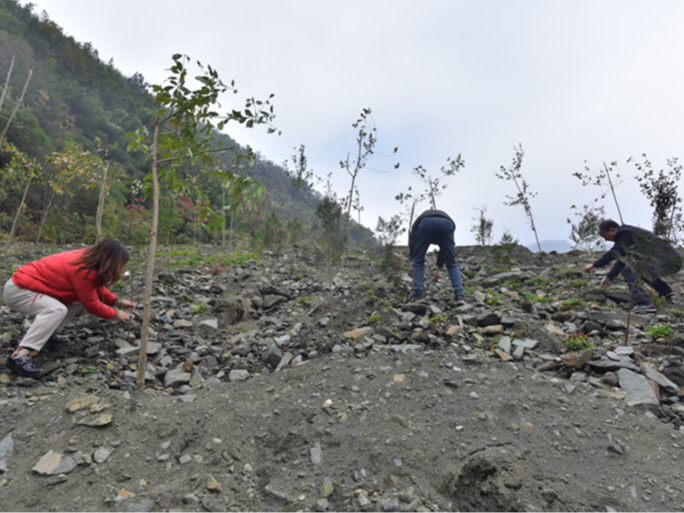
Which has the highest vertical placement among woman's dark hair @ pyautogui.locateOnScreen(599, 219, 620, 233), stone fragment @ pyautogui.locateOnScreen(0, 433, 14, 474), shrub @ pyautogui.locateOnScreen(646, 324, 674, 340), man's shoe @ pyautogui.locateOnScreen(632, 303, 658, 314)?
woman's dark hair @ pyautogui.locateOnScreen(599, 219, 620, 233)

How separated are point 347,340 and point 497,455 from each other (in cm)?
215

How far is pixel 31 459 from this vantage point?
2.32 meters

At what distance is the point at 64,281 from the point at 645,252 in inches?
249

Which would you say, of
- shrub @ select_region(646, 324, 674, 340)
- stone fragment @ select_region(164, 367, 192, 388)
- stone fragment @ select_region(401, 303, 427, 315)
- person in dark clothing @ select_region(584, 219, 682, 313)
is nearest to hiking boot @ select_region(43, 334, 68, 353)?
stone fragment @ select_region(164, 367, 192, 388)

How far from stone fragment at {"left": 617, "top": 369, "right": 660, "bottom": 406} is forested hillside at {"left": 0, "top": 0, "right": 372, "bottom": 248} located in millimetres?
3399

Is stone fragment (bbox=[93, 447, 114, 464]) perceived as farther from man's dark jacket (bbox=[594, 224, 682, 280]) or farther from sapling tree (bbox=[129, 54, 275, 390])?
man's dark jacket (bbox=[594, 224, 682, 280])

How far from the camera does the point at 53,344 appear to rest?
12.3ft

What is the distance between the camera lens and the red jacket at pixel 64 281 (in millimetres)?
3404

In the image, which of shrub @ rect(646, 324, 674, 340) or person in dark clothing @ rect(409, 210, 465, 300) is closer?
shrub @ rect(646, 324, 674, 340)

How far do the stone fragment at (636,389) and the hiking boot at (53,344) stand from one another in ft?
17.2

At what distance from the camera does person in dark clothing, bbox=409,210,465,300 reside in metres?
5.84

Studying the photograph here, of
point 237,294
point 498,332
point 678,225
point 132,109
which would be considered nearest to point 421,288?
point 498,332

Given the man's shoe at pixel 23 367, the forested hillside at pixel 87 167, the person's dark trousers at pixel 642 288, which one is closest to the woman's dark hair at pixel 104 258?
the forested hillside at pixel 87 167

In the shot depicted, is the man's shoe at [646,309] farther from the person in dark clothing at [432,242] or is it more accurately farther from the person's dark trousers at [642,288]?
the person in dark clothing at [432,242]
